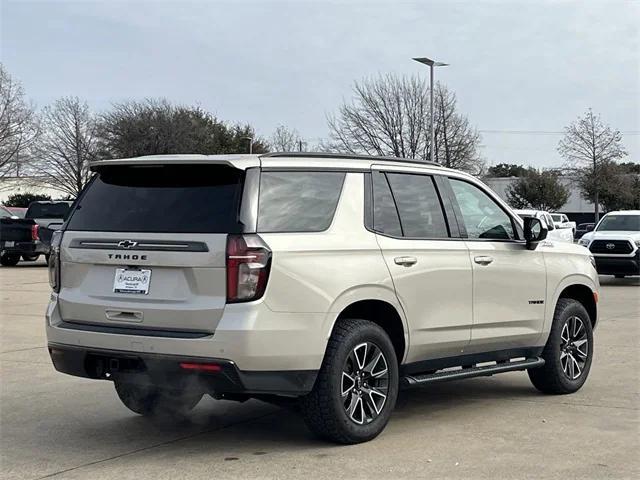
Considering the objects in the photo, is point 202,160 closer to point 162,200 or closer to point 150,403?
point 162,200

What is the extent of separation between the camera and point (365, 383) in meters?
5.89

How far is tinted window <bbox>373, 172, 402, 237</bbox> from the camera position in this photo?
6.20 meters

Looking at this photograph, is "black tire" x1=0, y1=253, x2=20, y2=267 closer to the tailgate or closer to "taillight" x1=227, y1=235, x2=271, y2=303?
the tailgate

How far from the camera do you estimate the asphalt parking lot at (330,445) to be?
533 centimetres

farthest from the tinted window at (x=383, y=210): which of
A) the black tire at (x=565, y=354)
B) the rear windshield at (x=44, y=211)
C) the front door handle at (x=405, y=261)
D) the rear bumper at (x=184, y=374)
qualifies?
the rear windshield at (x=44, y=211)

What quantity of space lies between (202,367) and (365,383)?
1188mm

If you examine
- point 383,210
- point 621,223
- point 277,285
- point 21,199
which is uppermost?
point 21,199

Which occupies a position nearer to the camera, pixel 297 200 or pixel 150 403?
pixel 297 200

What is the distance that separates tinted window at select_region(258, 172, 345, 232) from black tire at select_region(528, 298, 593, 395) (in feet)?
8.74

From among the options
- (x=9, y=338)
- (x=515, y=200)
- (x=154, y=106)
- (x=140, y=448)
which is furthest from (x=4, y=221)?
(x=515, y=200)

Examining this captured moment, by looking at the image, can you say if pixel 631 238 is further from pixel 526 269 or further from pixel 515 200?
pixel 515 200

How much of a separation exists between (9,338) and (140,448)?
19.1ft

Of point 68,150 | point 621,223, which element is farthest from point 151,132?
point 621,223

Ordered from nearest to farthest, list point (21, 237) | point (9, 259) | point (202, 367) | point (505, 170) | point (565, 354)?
point (202, 367) → point (565, 354) → point (21, 237) → point (9, 259) → point (505, 170)
